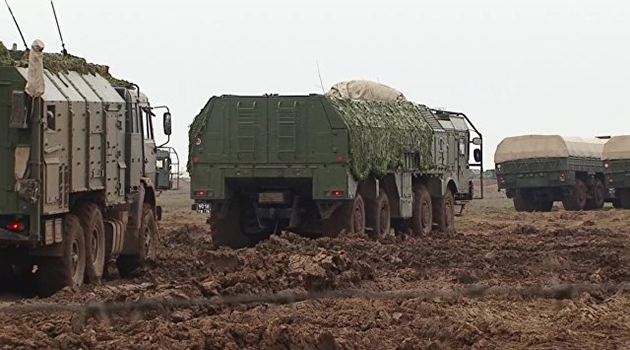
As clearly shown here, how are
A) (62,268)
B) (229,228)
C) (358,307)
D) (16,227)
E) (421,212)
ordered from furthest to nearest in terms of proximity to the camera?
(421,212)
(229,228)
(62,268)
(16,227)
(358,307)

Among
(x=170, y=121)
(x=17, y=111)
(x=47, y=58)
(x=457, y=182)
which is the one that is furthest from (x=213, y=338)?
(x=457, y=182)

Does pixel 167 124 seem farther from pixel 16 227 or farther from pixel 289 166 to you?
pixel 16 227

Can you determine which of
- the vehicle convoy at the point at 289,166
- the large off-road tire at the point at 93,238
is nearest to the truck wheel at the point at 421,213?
the vehicle convoy at the point at 289,166

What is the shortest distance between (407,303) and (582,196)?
1263 inches

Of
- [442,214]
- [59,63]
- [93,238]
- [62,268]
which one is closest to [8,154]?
[62,268]

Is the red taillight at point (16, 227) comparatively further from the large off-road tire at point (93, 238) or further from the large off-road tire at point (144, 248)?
the large off-road tire at point (144, 248)

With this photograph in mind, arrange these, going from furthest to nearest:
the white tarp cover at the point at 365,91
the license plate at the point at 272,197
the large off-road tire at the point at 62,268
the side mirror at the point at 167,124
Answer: the white tarp cover at the point at 365,91 → the license plate at the point at 272,197 → the side mirror at the point at 167,124 → the large off-road tire at the point at 62,268

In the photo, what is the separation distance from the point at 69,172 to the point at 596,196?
32.8 m

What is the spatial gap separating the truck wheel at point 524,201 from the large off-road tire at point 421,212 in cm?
1548

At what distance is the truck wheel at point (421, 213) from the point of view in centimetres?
2861

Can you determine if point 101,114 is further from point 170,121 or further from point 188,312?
point 188,312

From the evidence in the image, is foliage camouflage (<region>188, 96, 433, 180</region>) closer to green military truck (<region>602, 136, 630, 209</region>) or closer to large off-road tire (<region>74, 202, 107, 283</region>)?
large off-road tire (<region>74, 202, 107, 283</region>)

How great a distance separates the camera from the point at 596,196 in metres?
46.4

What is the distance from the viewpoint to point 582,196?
45.1 metres
